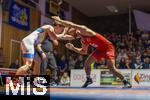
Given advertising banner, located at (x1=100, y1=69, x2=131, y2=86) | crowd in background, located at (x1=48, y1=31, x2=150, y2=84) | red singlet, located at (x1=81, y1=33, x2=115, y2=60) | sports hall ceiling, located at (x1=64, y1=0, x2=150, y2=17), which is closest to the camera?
red singlet, located at (x1=81, y1=33, x2=115, y2=60)

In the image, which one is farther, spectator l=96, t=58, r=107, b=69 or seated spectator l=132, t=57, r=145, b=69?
spectator l=96, t=58, r=107, b=69

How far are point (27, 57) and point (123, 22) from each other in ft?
34.7

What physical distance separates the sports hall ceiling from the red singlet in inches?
333

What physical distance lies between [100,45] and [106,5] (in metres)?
9.20

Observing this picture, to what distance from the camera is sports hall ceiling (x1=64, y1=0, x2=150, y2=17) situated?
538 inches

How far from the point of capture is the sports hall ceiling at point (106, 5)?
13.7m

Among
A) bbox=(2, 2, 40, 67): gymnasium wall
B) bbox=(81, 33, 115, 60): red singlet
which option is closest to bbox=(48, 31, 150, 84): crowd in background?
bbox=(2, 2, 40, 67): gymnasium wall

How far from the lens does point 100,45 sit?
5309 millimetres

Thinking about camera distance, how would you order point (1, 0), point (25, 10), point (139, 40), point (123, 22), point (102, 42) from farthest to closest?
point (123, 22) → point (139, 40) → point (25, 10) → point (1, 0) → point (102, 42)

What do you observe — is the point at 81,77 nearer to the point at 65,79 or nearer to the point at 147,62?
the point at 65,79

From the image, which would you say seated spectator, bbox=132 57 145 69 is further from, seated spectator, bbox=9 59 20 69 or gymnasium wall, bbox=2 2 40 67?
gymnasium wall, bbox=2 2 40 67

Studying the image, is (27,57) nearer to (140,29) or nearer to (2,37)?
(2,37)

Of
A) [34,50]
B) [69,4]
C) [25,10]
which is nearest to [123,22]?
[69,4]

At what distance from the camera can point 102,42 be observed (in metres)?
5.26
